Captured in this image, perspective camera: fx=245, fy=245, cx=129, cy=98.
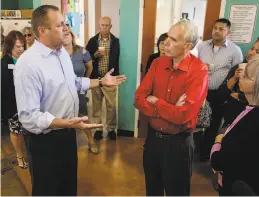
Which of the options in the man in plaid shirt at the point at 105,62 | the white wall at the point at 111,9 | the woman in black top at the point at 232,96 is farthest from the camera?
the white wall at the point at 111,9

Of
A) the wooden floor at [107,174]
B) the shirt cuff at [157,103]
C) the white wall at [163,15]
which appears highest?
the white wall at [163,15]

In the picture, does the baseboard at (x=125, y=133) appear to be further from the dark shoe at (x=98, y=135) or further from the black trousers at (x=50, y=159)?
the black trousers at (x=50, y=159)

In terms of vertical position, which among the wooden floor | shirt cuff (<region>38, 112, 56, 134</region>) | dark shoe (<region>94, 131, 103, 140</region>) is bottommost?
the wooden floor

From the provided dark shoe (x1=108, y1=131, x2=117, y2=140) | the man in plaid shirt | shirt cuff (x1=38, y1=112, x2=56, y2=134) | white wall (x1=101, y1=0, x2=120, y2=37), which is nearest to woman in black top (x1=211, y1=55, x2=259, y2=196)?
shirt cuff (x1=38, y1=112, x2=56, y2=134)

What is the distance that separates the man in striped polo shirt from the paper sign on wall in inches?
7.4

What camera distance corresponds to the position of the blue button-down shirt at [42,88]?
1.38 metres

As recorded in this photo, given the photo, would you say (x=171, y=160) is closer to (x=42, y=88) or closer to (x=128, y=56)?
(x=42, y=88)

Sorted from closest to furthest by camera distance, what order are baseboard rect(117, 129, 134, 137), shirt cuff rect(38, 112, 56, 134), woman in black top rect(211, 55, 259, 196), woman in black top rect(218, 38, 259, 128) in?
woman in black top rect(211, 55, 259, 196), shirt cuff rect(38, 112, 56, 134), woman in black top rect(218, 38, 259, 128), baseboard rect(117, 129, 134, 137)

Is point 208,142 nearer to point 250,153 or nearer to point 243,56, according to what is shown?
point 243,56

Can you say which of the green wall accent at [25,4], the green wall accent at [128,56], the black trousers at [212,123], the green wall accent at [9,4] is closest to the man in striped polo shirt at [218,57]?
the black trousers at [212,123]

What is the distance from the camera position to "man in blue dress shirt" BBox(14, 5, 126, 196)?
A: 1.38 metres

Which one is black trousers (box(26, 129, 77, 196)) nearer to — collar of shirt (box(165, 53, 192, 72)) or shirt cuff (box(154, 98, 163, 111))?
shirt cuff (box(154, 98, 163, 111))

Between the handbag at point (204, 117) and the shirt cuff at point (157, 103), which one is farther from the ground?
the shirt cuff at point (157, 103)

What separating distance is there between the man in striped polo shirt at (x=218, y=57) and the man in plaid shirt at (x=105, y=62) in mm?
1173
